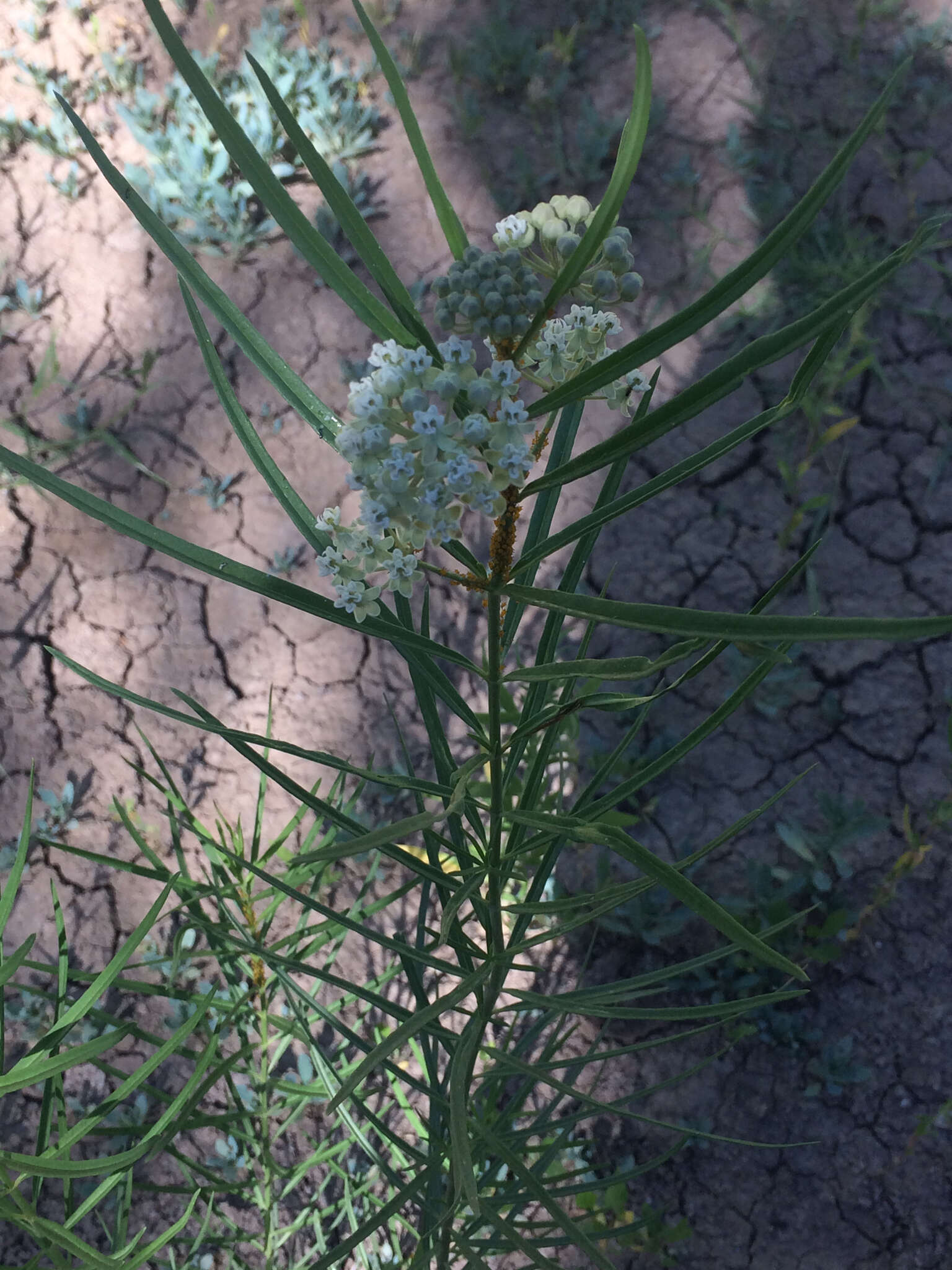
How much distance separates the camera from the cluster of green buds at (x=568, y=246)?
2.71 feet

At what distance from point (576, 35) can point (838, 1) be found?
35.9 inches

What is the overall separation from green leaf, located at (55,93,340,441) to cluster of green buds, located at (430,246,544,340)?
16 centimetres

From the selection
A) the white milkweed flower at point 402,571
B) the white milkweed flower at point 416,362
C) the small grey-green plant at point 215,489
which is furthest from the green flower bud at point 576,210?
the small grey-green plant at point 215,489

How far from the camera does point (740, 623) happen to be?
69 centimetres

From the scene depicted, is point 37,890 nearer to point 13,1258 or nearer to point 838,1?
point 13,1258

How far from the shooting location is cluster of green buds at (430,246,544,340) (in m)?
0.78

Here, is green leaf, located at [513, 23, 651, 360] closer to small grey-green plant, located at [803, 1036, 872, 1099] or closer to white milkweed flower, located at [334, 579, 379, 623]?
white milkweed flower, located at [334, 579, 379, 623]

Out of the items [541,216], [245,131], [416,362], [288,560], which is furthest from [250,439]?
[245,131]

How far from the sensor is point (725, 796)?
2.32 metres

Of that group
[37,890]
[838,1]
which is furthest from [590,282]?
[838,1]

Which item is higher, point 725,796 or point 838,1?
point 838,1

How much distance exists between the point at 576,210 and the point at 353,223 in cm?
23

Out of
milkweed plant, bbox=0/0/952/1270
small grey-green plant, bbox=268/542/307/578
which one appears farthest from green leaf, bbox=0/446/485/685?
small grey-green plant, bbox=268/542/307/578

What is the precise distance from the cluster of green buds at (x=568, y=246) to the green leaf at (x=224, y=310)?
0.76 ft
